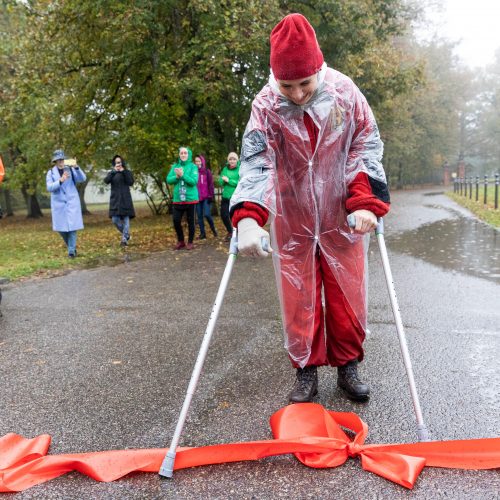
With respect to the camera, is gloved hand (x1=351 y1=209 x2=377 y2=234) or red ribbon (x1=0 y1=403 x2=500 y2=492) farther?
gloved hand (x1=351 y1=209 x2=377 y2=234)

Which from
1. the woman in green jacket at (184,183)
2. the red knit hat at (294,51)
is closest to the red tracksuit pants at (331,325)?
the red knit hat at (294,51)

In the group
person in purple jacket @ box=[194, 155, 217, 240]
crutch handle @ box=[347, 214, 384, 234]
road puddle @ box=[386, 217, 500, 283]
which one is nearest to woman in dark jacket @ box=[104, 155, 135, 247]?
person in purple jacket @ box=[194, 155, 217, 240]

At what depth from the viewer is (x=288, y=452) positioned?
8.10 feet

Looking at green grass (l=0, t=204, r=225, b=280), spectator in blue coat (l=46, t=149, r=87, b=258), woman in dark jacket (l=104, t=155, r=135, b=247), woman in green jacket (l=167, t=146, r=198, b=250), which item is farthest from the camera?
woman in dark jacket (l=104, t=155, r=135, b=247)

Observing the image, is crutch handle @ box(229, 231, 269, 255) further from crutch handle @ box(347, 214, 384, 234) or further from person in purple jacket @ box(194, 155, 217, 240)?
person in purple jacket @ box(194, 155, 217, 240)

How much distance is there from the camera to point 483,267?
285 inches

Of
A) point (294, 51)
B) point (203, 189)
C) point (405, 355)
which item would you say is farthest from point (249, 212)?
point (203, 189)

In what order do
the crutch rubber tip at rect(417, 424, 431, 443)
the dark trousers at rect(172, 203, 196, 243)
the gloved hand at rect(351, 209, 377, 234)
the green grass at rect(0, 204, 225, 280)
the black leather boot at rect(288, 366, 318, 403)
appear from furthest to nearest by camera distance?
1. the dark trousers at rect(172, 203, 196, 243)
2. the green grass at rect(0, 204, 225, 280)
3. the black leather boot at rect(288, 366, 318, 403)
4. the gloved hand at rect(351, 209, 377, 234)
5. the crutch rubber tip at rect(417, 424, 431, 443)

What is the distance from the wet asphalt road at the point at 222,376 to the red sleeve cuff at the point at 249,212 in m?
1.08

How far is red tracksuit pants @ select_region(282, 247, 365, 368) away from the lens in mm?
3080

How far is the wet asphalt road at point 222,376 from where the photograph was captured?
7.68 feet

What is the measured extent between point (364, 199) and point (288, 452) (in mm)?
1281

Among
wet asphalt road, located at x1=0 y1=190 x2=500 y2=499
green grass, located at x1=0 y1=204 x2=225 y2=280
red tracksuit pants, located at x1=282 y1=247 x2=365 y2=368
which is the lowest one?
green grass, located at x1=0 y1=204 x2=225 y2=280

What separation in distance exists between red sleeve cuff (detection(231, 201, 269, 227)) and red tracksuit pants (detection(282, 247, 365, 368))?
1.55 feet
